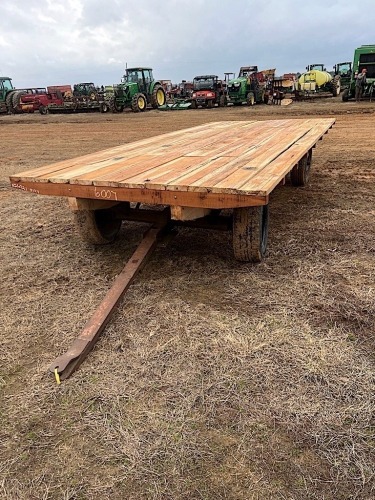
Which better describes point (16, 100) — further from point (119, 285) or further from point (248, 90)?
point (119, 285)

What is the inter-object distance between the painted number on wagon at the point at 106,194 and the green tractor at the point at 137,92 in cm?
1814

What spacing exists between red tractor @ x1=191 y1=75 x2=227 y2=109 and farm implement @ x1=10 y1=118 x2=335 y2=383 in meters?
16.4

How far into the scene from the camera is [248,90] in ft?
65.9

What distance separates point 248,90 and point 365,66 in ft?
16.9

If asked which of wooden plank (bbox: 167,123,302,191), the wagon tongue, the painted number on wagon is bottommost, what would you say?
the wagon tongue

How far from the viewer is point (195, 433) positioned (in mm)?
1811

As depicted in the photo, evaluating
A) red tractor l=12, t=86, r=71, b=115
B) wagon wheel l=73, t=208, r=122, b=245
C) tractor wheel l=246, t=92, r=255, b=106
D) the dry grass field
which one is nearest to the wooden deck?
wagon wheel l=73, t=208, r=122, b=245

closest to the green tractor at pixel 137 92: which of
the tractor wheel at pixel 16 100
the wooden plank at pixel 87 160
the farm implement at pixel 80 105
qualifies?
the farm implement at pixel 80 105

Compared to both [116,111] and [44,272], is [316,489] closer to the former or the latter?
[44,272]

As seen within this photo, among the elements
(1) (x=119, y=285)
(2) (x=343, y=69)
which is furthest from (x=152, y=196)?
(2) (x=343, y=69)

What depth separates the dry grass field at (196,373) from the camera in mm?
1645

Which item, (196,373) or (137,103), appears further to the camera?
(137,103)

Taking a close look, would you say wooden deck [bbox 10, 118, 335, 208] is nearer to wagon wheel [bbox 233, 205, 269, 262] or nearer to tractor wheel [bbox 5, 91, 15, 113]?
wagon wheel [bbox 233, 205, 269, 262]

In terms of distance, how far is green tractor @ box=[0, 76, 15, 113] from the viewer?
943 inches
